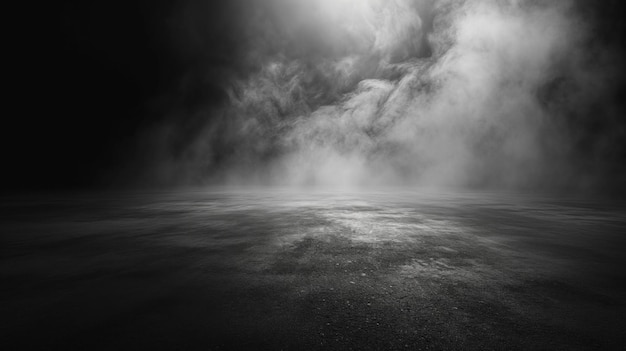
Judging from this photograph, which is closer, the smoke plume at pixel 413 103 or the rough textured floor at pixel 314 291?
the rough textured floor at pixel 314 291

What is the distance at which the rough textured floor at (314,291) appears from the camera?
2.03 meters

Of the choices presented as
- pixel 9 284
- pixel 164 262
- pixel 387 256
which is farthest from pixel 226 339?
pixel 9 284

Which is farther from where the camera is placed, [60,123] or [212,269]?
[60,123]

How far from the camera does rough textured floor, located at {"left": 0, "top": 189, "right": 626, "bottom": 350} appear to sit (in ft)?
6.67

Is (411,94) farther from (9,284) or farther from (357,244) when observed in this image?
(9,284)

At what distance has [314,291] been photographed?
291 centimetres

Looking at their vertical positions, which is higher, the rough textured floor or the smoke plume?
the smoke plume

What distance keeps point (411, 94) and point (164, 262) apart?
112 feet

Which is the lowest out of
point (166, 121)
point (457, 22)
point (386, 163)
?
point (386, 163)

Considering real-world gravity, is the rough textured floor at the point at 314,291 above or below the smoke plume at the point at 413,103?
below

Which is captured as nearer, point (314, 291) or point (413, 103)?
point (314, 291)

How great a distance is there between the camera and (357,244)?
495 cm

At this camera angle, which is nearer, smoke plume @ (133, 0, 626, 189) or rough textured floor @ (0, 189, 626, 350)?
rough textured floor @ (0, 189, 626, 350)

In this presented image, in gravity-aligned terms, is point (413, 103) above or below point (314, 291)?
above
